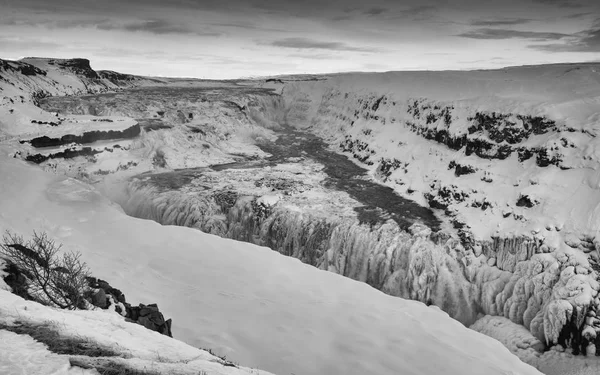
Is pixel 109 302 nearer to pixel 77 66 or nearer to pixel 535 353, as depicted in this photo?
pixel 535 353

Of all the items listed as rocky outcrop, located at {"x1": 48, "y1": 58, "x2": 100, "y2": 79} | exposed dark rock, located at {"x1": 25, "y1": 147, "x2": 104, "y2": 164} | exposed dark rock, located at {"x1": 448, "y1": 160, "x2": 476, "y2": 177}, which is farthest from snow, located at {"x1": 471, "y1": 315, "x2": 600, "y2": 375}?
rocky outcrop, located at {"x1": 48, "y1": 58, "x2": 100, "y2": 79}

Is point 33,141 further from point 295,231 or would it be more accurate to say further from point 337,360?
point 337,360

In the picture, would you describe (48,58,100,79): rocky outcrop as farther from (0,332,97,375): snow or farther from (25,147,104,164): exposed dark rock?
(0,332,97,375): snow

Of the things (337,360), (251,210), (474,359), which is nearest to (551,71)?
(251,210)

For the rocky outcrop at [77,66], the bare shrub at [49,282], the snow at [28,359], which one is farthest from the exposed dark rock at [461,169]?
the rocky outcrop at [77,66]

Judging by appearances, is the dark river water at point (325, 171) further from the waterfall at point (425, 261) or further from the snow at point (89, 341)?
the snow at point (89, 341)

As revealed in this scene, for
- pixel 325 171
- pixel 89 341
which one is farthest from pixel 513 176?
pixel 89 341
